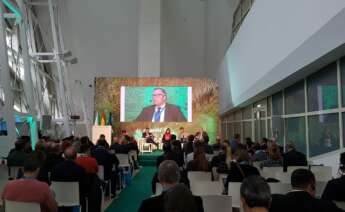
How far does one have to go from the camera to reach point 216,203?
3.83m

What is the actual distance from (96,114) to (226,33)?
7.82 meters

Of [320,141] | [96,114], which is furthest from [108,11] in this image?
[320,141]

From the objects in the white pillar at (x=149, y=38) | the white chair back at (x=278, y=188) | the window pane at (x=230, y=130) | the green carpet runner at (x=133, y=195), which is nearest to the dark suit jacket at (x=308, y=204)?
the white chair back at (x=278, y=188)

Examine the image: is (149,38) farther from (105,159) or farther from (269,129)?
(105,159)

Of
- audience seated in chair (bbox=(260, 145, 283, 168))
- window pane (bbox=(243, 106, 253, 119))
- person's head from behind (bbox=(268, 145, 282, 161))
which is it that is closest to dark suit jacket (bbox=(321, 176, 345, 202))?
audience seated in chair (bbox=(260, 145, 283, 168))

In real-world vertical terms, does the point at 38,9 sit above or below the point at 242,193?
above

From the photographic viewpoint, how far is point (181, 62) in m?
25.2

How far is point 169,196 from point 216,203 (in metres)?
1.73

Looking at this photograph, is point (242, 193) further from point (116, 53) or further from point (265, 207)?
point (116, 53)

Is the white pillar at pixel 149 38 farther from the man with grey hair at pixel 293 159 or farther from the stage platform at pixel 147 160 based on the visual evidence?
the man with grey hair at pixel 293 159

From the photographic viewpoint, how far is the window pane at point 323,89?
292 inches

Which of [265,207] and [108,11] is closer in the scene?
[265,207]

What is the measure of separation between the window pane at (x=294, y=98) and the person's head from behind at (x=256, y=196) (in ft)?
25.0

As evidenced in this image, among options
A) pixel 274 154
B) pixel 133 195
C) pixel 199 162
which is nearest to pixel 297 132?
pixel 274 154
